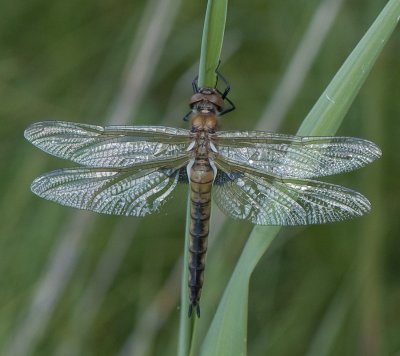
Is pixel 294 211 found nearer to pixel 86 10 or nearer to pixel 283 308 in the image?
pixel 283 308

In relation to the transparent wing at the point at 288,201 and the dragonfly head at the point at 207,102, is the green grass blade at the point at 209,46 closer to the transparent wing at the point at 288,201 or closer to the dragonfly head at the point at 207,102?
the transparent wing at the point at 288,201

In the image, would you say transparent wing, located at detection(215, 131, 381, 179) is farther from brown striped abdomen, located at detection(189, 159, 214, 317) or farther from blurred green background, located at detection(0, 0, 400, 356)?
blurred green background, located at detection(0, 0, 400, 356)

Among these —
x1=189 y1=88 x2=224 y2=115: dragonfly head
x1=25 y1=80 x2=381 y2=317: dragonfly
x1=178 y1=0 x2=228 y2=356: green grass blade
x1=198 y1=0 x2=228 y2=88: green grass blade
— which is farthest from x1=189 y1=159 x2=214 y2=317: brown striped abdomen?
x1=198 y1=0 x2=228 y2=88: green grass blade

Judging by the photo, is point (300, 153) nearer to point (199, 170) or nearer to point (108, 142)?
point (199, 170)

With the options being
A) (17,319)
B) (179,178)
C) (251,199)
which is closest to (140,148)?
(179,178)

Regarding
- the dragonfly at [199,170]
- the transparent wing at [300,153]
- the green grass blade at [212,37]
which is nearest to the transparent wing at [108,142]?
the dragonfly at [199,170]

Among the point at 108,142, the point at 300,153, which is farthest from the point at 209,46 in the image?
the point at 108,142
